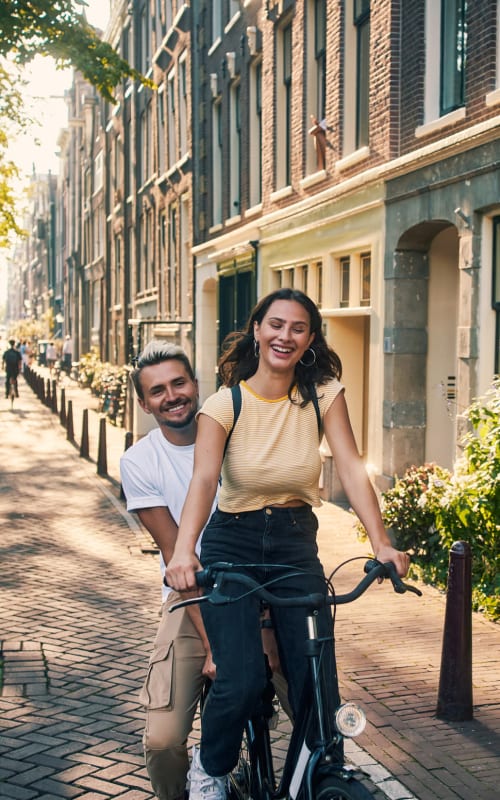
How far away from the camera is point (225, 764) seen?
3.12m

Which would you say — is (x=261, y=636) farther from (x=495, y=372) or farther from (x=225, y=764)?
(x=495, y=372)

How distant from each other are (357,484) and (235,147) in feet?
54.8

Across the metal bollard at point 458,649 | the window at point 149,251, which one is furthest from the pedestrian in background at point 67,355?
the metal bollard at point 458,649

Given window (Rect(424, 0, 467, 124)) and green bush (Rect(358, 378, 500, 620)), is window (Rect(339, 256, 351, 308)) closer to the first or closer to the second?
window (Rect(424, 0, 467, 124))

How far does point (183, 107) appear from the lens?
23734 millimetres

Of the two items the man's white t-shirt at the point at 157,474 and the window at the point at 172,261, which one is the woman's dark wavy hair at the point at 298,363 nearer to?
the man's white t-shirt at the point at 157,474

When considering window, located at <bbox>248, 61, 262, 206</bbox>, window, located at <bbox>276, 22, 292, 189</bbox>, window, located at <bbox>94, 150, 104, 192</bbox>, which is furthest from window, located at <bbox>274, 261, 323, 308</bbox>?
window, located at <bbox>94, 150, 104, 192</bbox>

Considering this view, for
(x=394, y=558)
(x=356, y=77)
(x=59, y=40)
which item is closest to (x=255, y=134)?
(x=59, y=40)

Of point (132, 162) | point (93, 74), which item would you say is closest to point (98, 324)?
point (132, 162)

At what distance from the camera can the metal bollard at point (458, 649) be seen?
4.91 m

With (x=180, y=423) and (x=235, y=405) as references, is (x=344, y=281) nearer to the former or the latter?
(x=180, y=423)

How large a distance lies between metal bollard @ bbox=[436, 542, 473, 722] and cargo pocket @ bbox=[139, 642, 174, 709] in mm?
2002

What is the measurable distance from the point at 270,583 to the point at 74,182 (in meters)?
52.6

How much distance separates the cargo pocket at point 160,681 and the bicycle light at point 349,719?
0.78 metres
